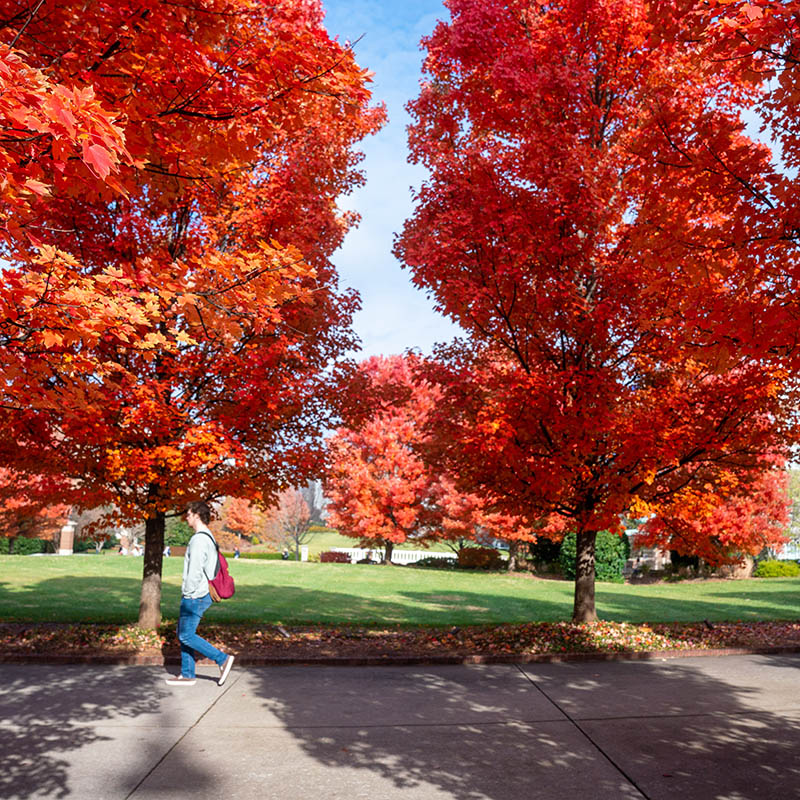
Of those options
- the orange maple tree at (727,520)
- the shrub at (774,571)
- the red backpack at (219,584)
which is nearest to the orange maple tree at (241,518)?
the orange maple tree at (727,520)

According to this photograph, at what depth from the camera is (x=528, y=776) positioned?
4422 millimetres

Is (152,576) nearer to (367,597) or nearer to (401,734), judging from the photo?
(401,734)

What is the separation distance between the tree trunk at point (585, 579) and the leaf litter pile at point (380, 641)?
28 cm

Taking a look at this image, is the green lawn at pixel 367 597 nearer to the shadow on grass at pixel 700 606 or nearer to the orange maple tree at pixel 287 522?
the shadow on grass at pixel 700 606

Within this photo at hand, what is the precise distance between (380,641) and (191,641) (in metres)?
3.35

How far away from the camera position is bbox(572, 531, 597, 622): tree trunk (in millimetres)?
10266

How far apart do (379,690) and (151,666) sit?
279 centimetres

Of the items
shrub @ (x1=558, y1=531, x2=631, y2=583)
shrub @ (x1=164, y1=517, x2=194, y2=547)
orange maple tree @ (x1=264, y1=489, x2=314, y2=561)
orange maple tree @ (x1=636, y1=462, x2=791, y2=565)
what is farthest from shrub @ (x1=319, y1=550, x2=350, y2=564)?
orange maple tree @ (x1=636, y1=462, x2=791, y2=565)

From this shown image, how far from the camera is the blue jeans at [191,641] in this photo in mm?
6773

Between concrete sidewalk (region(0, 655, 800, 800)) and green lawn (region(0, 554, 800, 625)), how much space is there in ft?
17.7

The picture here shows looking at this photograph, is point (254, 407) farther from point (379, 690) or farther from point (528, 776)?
point (528, 776)

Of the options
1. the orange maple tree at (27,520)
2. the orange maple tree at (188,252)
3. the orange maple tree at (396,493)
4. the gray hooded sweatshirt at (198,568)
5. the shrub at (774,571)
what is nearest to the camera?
the orange maple tree at (188,252)

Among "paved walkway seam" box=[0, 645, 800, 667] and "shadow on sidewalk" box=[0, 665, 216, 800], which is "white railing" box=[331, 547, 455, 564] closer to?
"paved walkway seam" box=[0, 645, 800, 667]

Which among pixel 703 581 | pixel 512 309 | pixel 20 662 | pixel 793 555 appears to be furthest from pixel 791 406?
pixel 793 555
